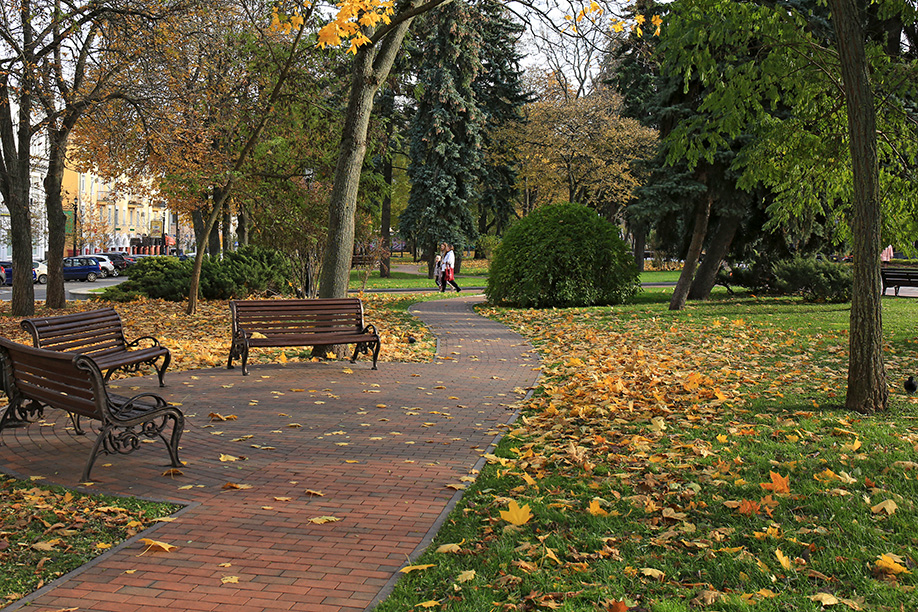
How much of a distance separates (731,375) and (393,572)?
6.38 m

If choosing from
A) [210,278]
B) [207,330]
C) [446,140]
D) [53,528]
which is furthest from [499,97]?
[53,528]

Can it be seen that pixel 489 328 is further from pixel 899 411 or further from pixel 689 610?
pixel 689 610

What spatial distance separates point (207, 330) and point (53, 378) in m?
9.34

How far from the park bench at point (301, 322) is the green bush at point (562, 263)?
9.36m

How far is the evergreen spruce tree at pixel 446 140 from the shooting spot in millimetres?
36688

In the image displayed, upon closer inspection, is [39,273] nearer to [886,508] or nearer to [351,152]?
[351,152]

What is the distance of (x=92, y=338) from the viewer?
8.38 metres

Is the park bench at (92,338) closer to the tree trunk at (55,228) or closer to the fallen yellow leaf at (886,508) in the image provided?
the fallen yellow leaf at (886,508)

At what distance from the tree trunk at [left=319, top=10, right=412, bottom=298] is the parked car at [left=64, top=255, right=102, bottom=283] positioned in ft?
134

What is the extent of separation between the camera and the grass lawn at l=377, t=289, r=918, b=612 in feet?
11.6

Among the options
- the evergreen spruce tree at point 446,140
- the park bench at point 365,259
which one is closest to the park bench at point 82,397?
the park bench at point 365,259

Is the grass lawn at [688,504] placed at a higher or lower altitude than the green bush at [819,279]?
lower

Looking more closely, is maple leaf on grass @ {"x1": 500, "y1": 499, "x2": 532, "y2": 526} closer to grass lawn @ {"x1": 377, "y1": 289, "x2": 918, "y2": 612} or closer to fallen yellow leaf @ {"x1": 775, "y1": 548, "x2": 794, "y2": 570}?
grass lawn @ {"x1": 377, "y1": 289, "x2": 918, "y2": 612}

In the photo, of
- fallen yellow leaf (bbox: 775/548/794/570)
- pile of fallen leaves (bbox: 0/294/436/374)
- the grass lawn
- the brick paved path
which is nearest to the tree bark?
pile of fallen leaves (bbox: 0/294/436/374)
